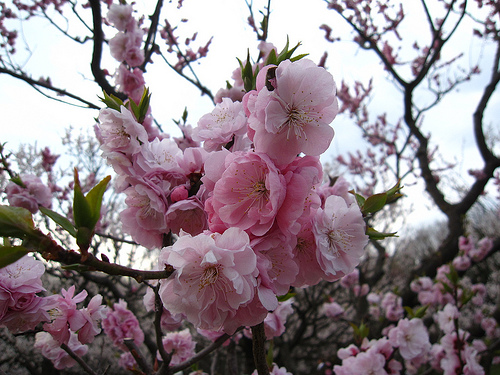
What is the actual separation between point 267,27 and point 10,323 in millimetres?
2330

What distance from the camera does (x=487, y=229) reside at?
51.8 ft

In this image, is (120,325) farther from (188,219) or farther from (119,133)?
(119,133)

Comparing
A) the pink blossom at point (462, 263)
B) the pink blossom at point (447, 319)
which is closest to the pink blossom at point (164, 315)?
the pink blossom at point (447, 319)

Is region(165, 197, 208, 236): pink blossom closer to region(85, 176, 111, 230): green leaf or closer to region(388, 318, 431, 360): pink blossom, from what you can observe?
region(85, 176, 111, 230): green leaf

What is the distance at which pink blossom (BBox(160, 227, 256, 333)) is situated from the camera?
65 centimetres

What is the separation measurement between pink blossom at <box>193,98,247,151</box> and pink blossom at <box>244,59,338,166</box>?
180 millimetres

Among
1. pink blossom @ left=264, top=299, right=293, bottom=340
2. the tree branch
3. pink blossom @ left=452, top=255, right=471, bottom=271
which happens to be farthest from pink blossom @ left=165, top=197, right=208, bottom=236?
pink blossom @ left=452, top=255, right=471, bottom=271

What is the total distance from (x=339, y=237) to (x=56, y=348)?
5.38 ft

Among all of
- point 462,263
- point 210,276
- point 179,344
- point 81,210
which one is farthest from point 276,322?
point 462,263

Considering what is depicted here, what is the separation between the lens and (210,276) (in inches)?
27.5

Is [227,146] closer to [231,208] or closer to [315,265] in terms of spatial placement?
[231,208]

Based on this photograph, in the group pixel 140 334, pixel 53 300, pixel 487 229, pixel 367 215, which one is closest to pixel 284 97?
pixel 367 215

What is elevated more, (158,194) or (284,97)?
(284,97)

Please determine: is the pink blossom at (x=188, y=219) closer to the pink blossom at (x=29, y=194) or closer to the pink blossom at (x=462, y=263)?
the pink blossom at (x=29, y=194)
